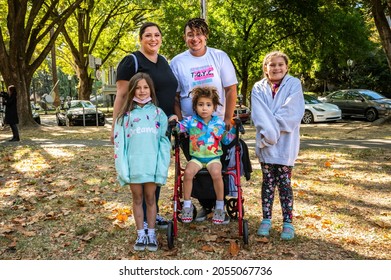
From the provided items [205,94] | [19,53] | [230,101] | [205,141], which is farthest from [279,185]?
[19,53]

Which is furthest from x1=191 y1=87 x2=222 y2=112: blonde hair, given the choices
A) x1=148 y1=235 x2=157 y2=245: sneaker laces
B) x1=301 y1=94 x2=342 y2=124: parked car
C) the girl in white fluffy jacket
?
x1=301 y1=94 x2=342 y2=124: parked car

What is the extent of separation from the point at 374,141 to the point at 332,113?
843 cm

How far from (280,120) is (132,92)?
1464 mm

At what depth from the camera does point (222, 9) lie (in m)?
26.9

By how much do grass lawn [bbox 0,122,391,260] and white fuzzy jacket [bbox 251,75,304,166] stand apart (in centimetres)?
88

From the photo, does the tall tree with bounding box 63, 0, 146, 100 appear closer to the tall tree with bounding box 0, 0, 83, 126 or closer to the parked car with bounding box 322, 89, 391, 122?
the tall tree with bounding box 0, 0, 83, 126

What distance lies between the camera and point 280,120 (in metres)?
4.24

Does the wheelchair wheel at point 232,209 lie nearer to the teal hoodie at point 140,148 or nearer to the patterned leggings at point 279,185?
the patterned leggings at point 279,185

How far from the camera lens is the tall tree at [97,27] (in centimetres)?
2977

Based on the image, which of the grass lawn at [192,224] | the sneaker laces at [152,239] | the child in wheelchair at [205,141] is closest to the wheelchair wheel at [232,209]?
the grass lawn at [192,224]

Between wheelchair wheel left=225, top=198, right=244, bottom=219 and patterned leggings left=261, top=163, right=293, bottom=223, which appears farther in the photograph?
wheelchair wheel left=225, top=198, right=244, bottom=219

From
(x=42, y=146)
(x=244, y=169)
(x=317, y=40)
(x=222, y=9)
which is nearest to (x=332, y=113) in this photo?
(x=317, y=40)

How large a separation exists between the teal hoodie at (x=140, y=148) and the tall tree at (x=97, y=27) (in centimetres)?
2377

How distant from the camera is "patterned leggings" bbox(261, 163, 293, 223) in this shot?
439 cm
